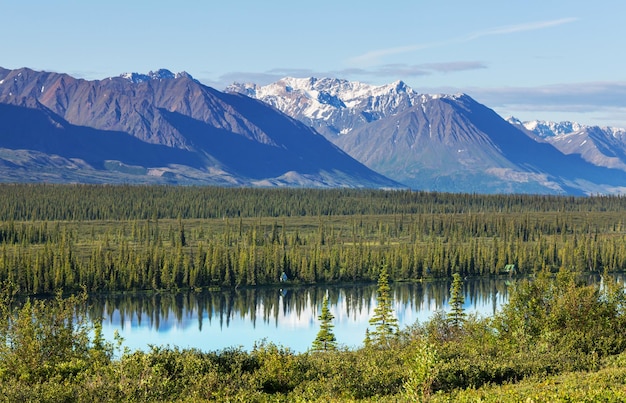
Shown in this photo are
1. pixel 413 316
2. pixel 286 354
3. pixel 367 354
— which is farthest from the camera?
pixel 413 316

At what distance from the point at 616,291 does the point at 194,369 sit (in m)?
39.6

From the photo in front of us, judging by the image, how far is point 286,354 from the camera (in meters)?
55.4

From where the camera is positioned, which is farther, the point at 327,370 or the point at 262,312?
the point at 262,312

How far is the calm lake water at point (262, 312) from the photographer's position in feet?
398

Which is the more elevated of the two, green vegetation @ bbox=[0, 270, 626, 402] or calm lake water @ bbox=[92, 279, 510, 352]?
green vegetation @ bbox=[0, 270, 626, 402]

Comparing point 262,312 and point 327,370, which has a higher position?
point 327,370

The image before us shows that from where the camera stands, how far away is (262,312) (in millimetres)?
144000

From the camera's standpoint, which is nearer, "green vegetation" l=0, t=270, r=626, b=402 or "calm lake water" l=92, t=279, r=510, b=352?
"green vegetation" l=0, t=270, r=626, b=402

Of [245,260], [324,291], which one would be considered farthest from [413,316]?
[245,260]

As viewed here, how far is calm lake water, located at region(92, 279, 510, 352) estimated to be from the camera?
121 metres

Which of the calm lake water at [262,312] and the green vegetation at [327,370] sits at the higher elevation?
the green vegetation at [327,370]

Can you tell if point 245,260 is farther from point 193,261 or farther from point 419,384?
point 419,384

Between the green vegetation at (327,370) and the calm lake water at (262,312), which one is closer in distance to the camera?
the green vegetation at (327,370)

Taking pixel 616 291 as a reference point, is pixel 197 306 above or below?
below
